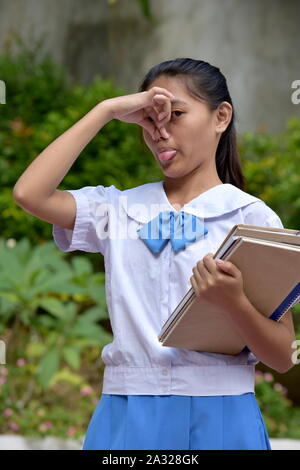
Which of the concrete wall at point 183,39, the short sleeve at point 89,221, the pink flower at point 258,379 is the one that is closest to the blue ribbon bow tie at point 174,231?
the short sleeve at point 89,221

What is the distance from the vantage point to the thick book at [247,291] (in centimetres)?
140

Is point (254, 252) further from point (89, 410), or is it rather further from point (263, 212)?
point (89, 410)

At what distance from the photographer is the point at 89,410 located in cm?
404

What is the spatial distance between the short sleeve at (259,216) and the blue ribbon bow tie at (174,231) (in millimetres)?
84

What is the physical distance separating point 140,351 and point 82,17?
503 cm

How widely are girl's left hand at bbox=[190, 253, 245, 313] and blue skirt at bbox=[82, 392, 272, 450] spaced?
0.21 meters

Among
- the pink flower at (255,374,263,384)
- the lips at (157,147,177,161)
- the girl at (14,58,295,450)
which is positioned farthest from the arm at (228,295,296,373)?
the pink flower at (255,374,263,384)

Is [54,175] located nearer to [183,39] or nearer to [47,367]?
[47,367]

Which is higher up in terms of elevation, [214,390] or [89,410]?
[214,390]

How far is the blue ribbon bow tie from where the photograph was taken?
162cm

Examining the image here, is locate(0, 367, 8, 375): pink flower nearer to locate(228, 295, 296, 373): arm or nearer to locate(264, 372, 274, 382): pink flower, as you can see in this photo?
locate(264, 372, 274, 382): pink flower

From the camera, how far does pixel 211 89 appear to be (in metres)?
1.73

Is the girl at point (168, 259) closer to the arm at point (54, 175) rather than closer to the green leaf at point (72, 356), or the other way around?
the arm at point (54, 175)

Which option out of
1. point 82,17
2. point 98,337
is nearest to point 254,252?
point 98,337
